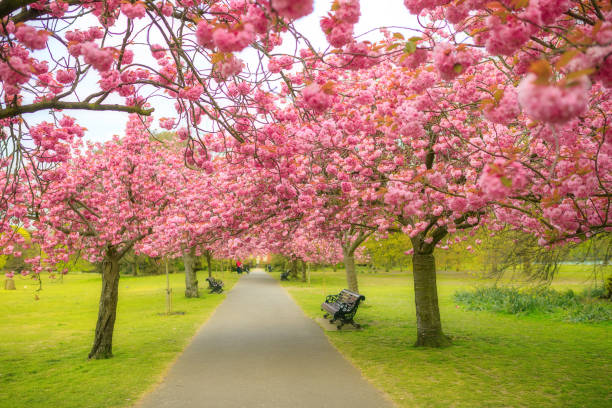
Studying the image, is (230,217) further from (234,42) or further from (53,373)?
(234,42)

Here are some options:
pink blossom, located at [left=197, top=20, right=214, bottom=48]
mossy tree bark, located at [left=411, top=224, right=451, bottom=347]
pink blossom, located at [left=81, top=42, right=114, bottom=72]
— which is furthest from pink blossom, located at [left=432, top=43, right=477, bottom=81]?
mossy tree bark, located at [left=411, top=224, right=451, bottom=347]

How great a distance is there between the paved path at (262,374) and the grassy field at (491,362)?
20.5 inches

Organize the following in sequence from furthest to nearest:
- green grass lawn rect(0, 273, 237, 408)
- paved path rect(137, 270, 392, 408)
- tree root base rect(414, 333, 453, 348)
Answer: tree root base rect(414, 333, 453, 348), green grass lawn rect(0, 273, 237, 408), paved path rect(137, 270, 392, 408)

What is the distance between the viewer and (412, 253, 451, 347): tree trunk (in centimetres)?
921

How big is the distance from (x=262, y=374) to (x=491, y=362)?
15.6 feet

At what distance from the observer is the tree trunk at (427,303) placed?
9.21m

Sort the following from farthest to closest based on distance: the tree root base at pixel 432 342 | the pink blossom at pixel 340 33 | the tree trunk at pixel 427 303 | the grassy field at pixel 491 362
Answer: the tree root base at pixel 432 342
the tree trunk at pixel 427 303
the grassy field at pixel 491 362
the pink blossom at pixel 340 33

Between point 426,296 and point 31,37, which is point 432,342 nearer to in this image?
point 426,296

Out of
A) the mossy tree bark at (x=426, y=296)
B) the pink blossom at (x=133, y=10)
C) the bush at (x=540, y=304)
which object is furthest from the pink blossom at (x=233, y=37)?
the bush at (x=540, y=304)

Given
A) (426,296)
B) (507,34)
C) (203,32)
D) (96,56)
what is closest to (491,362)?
(426,296)

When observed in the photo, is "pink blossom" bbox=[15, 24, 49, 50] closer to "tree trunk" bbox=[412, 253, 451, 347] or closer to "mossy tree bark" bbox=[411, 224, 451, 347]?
"mossy tree bark" bbox=[411, 224, 451, 347]

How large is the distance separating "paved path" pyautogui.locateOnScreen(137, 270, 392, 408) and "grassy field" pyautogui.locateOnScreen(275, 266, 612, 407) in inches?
20.5

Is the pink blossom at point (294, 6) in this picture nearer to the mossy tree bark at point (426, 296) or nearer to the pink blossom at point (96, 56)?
A: the pink blossom at point (96, 56)

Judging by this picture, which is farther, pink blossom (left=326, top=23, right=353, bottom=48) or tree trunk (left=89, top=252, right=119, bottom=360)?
tree trunk (left=89, top=252, right=119, bottom=360)
